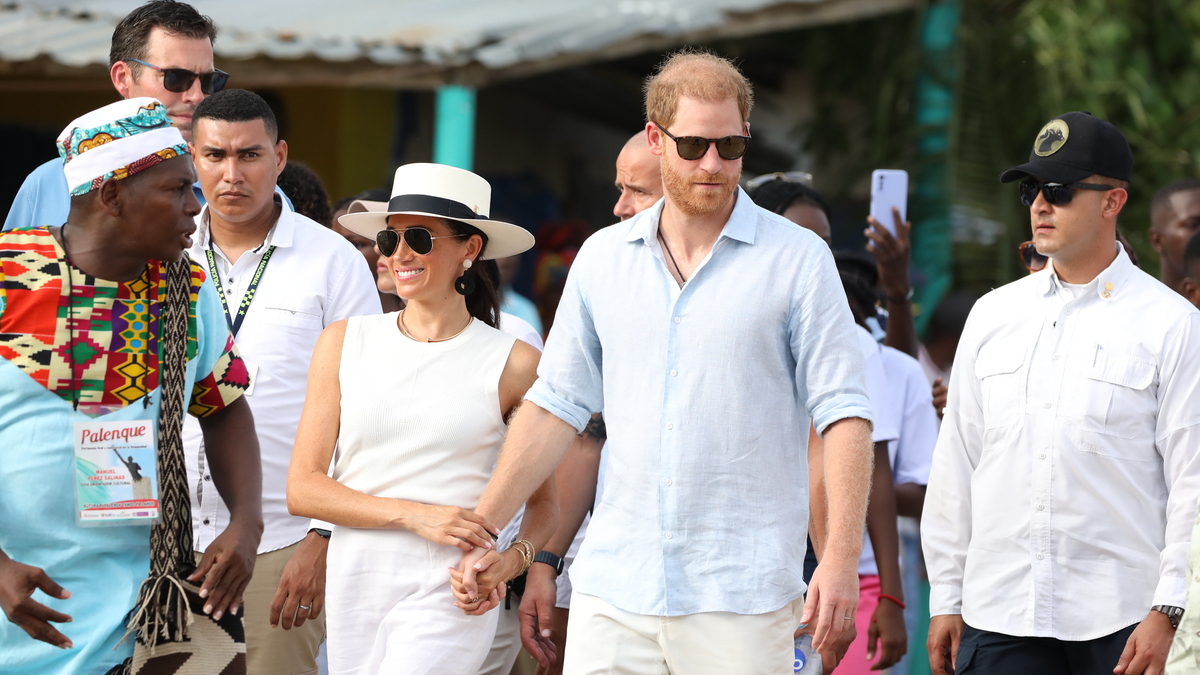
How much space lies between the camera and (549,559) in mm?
4391

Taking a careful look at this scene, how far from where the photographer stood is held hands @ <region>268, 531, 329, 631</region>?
13.9 ft

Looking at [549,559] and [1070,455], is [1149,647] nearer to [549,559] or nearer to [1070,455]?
[1070,455]

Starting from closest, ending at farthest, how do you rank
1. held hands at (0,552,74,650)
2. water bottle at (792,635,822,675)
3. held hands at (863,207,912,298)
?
held hands at (0,552,74,650), water bottle at (792,635,822,675), held hands at (863,207,912,298)

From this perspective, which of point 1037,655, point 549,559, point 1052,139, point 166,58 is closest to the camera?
point 1037,655

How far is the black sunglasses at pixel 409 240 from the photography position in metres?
4.07

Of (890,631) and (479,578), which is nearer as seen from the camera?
(479,578)

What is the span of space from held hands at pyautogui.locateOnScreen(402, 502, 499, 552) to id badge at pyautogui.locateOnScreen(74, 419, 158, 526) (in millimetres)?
723

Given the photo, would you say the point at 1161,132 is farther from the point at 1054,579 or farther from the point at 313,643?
the point at 313,643

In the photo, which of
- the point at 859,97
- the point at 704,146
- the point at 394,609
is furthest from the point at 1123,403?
the point at 859,97

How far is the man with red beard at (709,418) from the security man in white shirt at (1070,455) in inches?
31.7

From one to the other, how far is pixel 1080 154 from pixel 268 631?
309cm

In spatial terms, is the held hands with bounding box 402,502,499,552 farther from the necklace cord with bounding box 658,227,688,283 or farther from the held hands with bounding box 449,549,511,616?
the necklace cord with bounding box 658,227,688,283

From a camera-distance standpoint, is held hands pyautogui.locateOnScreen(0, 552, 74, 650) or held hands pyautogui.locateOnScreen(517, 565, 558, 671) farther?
held hands pyautogui.locateOnScreen(517, 565, 558, 671)

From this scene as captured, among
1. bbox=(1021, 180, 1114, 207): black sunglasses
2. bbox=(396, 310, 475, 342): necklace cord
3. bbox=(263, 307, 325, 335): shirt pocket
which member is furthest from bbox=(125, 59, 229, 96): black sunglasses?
bbox=(1021, 180, 1114, 207): black sunglasses
